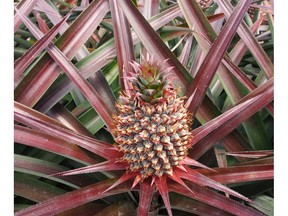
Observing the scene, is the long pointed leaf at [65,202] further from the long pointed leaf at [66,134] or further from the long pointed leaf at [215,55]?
the long pointed leaf at [215,55]

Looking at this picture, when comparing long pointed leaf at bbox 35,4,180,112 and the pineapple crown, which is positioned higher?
long pointed leaf at bbox 35,4,180,112

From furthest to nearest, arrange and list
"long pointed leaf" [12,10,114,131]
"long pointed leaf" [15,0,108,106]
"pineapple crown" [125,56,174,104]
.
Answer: "long pointed leaf" [15,0,108,106] → "long pointed leaf" [12,10,114,131] → "pineapple crown" [125,56,174,104]

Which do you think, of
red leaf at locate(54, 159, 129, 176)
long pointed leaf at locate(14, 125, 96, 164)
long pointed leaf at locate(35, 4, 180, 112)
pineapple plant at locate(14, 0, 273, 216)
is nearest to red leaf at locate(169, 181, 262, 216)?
pineapple plant at locate(14, 0, 273, 216)

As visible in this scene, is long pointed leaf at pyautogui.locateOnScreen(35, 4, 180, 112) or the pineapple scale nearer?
the pineapple scale

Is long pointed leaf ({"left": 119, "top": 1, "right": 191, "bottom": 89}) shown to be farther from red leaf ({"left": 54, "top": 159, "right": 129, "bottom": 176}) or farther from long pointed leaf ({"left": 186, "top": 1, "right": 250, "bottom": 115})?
red leaf ({"left": 54, "top": 159, "right": 129, "bottom": 176})


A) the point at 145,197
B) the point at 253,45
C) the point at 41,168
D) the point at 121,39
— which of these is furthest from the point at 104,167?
the point at 253,45

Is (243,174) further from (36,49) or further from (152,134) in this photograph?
(36,49)

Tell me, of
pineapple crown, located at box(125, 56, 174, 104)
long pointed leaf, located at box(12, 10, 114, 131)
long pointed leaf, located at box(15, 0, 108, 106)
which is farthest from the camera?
long pointed leaf, located at box(15, 0, 108, 106)

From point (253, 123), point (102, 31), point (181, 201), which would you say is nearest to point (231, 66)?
point (253, 123)
